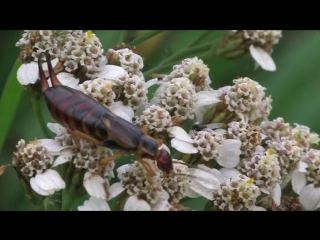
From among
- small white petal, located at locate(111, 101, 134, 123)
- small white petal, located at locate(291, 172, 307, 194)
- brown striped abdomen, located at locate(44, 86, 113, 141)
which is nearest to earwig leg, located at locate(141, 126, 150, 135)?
small white petal, located at locate(111, 101, 134, 123)

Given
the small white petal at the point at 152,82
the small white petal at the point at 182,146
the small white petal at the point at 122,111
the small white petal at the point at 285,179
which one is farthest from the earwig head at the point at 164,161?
the small white petal at the point at 285,179

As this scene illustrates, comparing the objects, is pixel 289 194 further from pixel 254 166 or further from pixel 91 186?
pixel 91 186

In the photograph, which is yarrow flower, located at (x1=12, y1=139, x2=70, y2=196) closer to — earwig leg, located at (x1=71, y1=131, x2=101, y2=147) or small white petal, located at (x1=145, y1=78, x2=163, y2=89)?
earwig leg, located at (x1=71, y1=131, x2=101, y2=147)

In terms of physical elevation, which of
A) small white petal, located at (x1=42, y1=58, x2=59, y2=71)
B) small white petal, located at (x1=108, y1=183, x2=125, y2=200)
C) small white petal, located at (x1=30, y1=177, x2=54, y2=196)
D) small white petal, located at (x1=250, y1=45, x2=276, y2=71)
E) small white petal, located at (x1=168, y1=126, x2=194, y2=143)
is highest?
small white petal, located at (x1=42, y1=58, x2=59, y2=71)

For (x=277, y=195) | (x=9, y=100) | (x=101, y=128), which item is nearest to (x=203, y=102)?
(x=277, y=195)

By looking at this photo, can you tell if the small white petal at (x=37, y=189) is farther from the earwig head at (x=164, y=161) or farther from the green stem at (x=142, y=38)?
the green stem at (x=142, y=38)

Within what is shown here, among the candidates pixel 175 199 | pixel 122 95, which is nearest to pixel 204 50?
pixel 122 95
